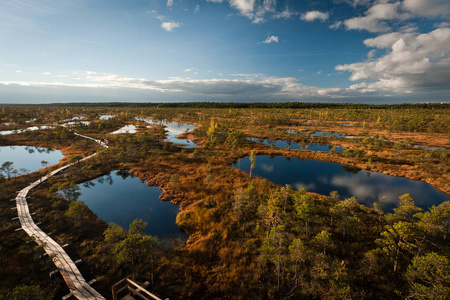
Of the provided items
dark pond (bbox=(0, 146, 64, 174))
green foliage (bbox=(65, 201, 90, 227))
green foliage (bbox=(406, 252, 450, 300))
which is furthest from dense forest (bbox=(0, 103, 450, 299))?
dark pond (bbox=(0, 146, 64, 174))

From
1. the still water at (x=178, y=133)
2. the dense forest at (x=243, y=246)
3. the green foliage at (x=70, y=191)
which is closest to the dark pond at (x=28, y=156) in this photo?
the dense forest at (x=243, y=246)

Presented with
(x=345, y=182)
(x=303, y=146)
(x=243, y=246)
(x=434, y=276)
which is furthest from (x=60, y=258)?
(x=303, y=146)

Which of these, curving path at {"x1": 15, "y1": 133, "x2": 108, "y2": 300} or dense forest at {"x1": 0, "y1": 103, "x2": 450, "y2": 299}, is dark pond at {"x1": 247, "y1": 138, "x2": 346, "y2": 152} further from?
curving path at {"x1": 15, "y1": 133, "x2": 108, "y2": 300}

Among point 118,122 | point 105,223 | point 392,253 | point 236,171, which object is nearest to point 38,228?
point 105,223

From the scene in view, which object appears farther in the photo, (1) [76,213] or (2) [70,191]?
(2) [70,191]

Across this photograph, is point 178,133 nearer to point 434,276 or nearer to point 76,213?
point 76,213

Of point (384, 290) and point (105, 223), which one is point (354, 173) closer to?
point (384, 290)
